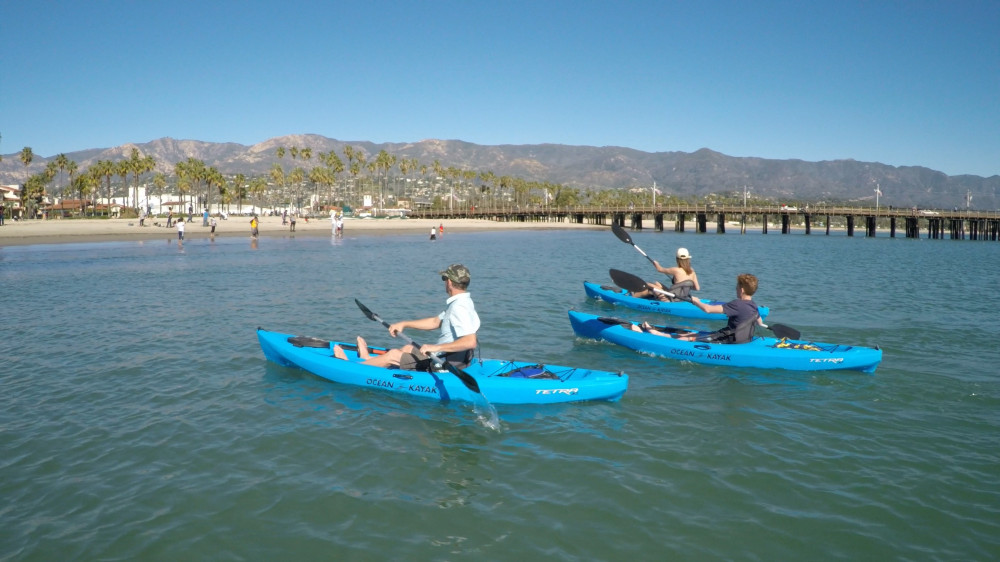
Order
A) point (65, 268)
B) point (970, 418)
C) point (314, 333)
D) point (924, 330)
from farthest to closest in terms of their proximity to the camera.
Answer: point (65, 268) < point (924, 330) < point (314, 333) < point (970, 418)

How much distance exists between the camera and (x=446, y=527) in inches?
224

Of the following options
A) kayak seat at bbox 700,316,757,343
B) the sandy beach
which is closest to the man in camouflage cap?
kayak seat at bbox 700,316,757,343

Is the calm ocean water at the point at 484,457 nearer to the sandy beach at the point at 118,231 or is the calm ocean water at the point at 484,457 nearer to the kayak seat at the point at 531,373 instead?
the kayak seat at the point at 531,373

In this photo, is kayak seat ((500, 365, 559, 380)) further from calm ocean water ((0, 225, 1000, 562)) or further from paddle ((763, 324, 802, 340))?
paddle ((763, 324, 802, 340))

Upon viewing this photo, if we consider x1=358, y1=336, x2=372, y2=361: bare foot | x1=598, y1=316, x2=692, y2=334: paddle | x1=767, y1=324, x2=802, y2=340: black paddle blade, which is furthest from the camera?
x1=598, y1=316, x2=692, y2=334: paddle

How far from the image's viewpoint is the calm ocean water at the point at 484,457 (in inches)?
215

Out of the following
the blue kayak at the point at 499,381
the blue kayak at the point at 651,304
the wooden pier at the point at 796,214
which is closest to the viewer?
the blue kayak at the point at 499,381

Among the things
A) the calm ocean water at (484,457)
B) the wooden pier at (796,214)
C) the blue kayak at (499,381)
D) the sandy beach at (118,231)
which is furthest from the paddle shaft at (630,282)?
the wooden pier at (796,214)

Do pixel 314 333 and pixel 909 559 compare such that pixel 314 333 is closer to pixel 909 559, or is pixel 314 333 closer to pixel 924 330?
pixel 909 559

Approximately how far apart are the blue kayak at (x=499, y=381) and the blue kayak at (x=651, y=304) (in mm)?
6780

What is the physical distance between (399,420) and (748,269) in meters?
27.8

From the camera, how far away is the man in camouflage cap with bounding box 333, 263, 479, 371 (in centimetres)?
807

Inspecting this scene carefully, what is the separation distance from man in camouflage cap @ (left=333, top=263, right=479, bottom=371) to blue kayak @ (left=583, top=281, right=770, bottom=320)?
8172mm

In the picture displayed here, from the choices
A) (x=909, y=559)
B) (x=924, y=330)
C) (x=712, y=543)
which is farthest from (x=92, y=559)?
(x=924, y=330)
